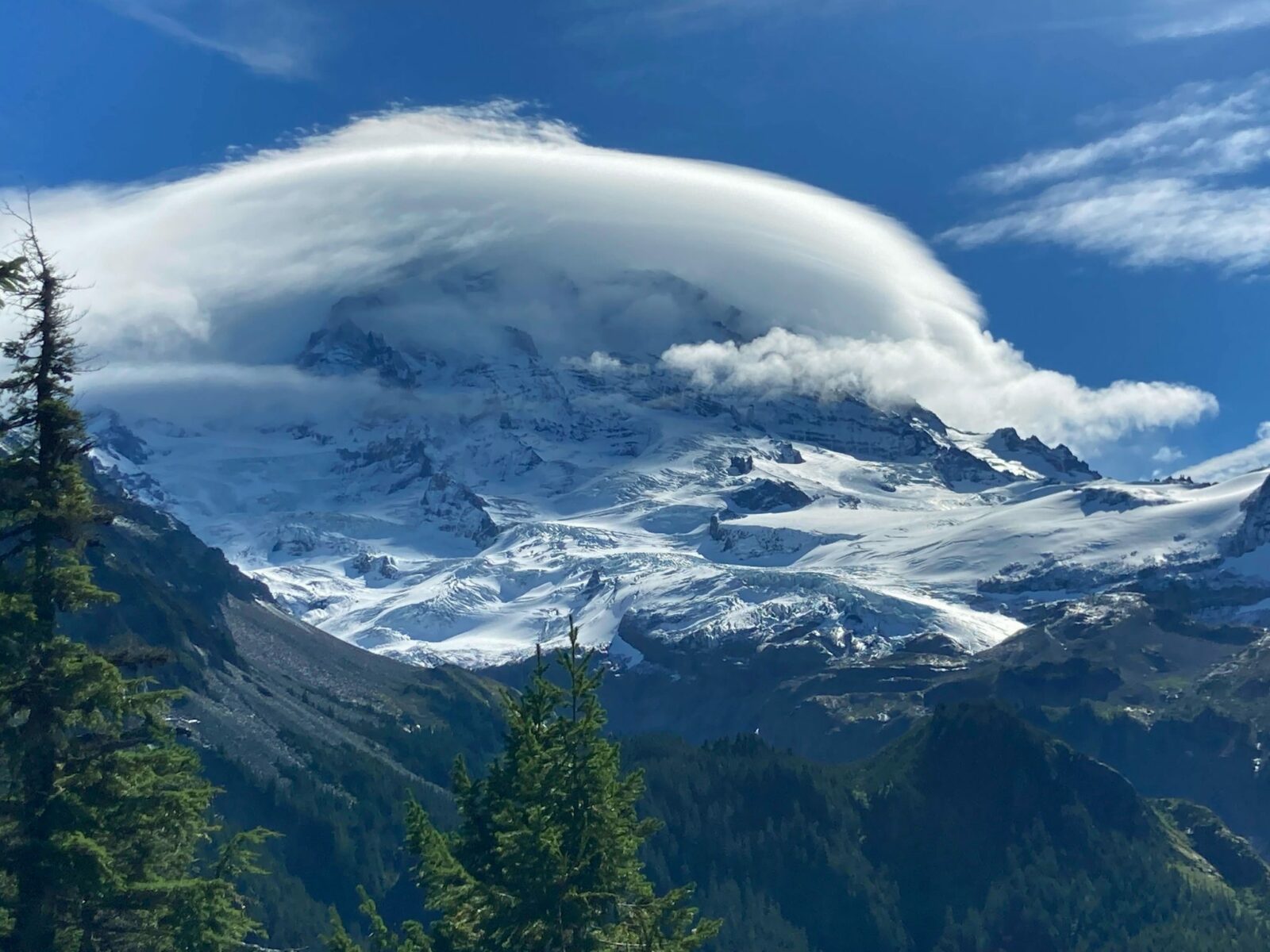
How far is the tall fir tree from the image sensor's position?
116ft

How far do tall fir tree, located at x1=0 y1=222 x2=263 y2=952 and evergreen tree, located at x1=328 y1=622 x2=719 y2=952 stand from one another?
19.2 ft

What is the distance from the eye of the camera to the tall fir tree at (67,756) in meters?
35.2

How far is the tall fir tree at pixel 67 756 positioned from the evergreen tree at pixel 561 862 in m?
5.86

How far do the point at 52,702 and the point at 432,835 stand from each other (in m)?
Answer: 11.9

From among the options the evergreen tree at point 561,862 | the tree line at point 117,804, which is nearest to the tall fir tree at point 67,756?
the tree line at point 117,804

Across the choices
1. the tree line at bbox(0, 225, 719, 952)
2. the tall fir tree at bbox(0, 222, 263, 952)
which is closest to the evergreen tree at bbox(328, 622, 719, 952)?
the tree line at bbox(0, 225, 719, 952)

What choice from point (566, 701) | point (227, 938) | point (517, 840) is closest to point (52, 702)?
point (227, 938)

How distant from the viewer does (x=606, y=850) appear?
39.9m

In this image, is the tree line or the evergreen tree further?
the evergreen tree

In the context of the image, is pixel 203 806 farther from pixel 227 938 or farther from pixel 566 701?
pixel 566 701

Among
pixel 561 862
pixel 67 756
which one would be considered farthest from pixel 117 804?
pixel 561 862

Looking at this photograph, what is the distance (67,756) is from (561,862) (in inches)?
450

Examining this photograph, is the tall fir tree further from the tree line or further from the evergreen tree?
the evergreen tree

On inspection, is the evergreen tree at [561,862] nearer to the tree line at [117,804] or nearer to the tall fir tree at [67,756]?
the tree line at [117,804]
